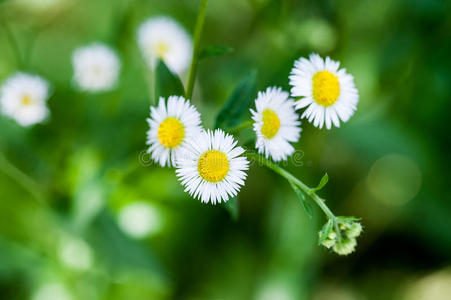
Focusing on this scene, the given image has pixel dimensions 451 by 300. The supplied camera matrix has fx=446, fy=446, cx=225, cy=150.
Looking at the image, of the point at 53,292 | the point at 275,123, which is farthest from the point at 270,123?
the point at 53,292

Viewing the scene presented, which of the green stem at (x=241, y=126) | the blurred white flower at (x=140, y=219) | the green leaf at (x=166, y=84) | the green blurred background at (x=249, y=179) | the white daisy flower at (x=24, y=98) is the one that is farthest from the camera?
the blurred white flower at (x=140, y=219)

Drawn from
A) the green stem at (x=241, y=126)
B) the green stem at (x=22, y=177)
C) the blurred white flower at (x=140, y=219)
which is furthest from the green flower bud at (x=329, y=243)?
the green stem at (x=22, y=177)

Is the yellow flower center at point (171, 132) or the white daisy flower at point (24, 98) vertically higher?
the white daisy flower at point (24, 98)

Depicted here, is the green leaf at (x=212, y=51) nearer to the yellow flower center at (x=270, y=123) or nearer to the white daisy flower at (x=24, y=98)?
the yellow flower center at (x=270, y=123)

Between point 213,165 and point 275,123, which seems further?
point 275,123

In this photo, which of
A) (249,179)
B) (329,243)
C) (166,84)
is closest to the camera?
(329,243)

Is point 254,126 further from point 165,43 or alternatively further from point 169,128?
point 165,43
